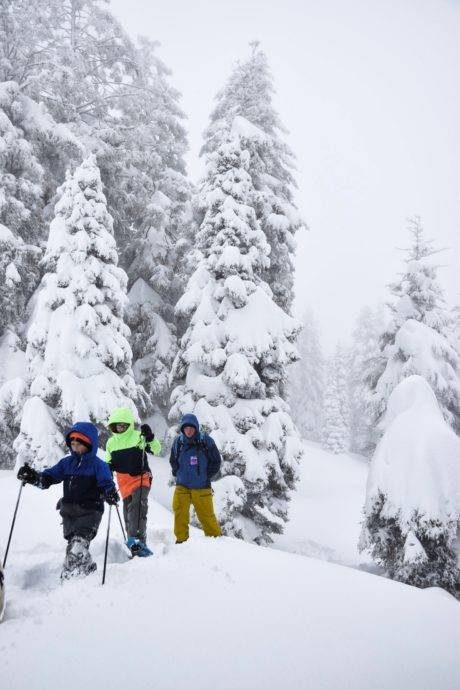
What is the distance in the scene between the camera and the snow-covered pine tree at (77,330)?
10.6 metres

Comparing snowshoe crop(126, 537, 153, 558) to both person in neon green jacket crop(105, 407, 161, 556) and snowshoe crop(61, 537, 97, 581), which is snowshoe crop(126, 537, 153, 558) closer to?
person in neon green jacket crop(105, 407, 161, 556)

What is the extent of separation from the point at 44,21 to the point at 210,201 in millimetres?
9110

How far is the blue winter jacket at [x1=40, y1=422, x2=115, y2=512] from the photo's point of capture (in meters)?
5.22

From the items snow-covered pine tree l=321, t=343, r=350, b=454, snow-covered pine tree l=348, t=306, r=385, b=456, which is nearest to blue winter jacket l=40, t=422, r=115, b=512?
snow-covered pine tree l=321, t=343, r=350, b=454

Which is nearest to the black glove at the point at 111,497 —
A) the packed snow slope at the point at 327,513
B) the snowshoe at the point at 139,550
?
the snowshoe at the point at 139,550

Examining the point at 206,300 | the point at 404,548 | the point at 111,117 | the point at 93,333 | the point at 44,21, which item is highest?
the point at 44,21

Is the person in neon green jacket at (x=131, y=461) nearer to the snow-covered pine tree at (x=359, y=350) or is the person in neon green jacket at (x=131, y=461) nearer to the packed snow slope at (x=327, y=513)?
the packed snow slope at (x=327, y=513)

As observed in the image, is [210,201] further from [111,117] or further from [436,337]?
[436,337]

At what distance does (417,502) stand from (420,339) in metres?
10.5

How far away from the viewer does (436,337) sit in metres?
18.1

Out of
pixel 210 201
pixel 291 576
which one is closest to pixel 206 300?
pixel 210 201

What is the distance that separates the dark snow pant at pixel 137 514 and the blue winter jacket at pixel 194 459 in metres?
0.68

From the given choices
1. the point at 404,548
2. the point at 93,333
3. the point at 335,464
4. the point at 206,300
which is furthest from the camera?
the point at 335,464

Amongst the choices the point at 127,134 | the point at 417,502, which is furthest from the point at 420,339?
the point at 127,134
